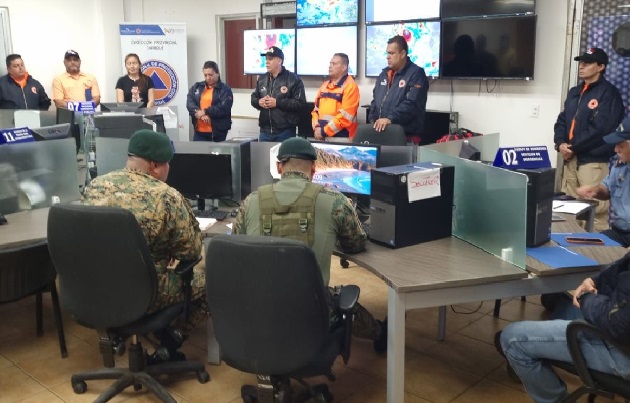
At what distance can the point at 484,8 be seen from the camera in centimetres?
593

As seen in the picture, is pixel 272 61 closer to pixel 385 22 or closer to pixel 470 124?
pixel 385 22

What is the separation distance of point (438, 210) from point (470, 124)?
3610mm

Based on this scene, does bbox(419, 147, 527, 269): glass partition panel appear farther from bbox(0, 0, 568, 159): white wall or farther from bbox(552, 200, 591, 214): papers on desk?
bbox(0, 0, 568, 159): white wall

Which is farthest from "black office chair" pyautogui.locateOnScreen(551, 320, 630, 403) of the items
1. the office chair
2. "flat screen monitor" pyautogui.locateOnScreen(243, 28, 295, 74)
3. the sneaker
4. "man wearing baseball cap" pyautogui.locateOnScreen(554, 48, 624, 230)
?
"flat screen monitor" pyautogui.locateOnScreen(243, 28, 295, 74)

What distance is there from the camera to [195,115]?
669 cm

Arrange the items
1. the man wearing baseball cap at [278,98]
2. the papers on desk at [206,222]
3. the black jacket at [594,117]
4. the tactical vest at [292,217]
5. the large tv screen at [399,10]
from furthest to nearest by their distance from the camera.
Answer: the large tv screen at [399,10], the man wearing baseball cap at [278,98], the black jacket at [594,117], the papers on desk at [206,222], the tactical vest at [292,217]

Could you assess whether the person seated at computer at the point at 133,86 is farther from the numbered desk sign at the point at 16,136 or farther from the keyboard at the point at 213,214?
the keyboard at the point at 213,214

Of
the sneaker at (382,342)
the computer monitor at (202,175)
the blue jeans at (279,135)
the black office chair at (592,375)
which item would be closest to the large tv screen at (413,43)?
the blue jeans at (279,135)

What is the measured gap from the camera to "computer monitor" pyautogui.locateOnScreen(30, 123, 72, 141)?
374 cm

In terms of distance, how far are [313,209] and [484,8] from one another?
418 cm

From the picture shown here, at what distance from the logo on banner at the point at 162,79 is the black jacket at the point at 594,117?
5.49 metres

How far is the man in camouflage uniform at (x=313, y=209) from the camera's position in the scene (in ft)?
8.43

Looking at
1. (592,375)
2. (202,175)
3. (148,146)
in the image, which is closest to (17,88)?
(202,175)

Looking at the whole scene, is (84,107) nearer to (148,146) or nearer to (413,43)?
(148,146)
